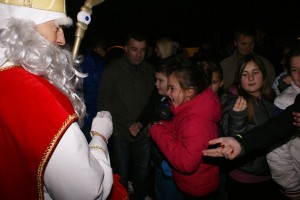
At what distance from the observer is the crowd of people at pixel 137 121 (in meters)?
1.14

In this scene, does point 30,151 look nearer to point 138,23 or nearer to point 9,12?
point 9,12

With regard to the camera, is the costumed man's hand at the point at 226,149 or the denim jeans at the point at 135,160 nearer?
the costumed man's hand at the point at 226,149

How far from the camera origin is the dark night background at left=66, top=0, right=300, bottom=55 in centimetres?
1567

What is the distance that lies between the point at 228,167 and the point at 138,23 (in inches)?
674

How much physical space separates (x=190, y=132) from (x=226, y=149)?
34cm

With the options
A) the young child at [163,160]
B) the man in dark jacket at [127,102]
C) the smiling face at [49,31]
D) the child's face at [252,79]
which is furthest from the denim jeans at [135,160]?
the smiling face at [49,31]

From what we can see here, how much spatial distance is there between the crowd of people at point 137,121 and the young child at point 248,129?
0.4 inches

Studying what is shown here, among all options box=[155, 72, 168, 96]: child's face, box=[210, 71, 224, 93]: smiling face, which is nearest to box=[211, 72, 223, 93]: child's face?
box=[210, 71, 224, 93]: smiling face

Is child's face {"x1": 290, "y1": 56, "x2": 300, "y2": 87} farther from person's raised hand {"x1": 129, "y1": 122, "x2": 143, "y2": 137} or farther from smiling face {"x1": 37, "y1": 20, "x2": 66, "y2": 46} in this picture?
smiling face {"x1": 37, "y1": 20, "x2": 66, "y2": 46}

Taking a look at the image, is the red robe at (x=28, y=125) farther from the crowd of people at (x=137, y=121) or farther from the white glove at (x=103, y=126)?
the white glove at (x=103, y=126)

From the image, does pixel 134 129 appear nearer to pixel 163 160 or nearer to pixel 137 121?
pixel 137 121

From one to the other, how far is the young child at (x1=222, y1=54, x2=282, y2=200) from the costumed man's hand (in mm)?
369

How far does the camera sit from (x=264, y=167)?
8.78 ft

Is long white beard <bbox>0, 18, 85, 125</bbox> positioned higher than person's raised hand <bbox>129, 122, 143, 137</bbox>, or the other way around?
long white beard <bbox>0, 18, 85, 125</bbox>
